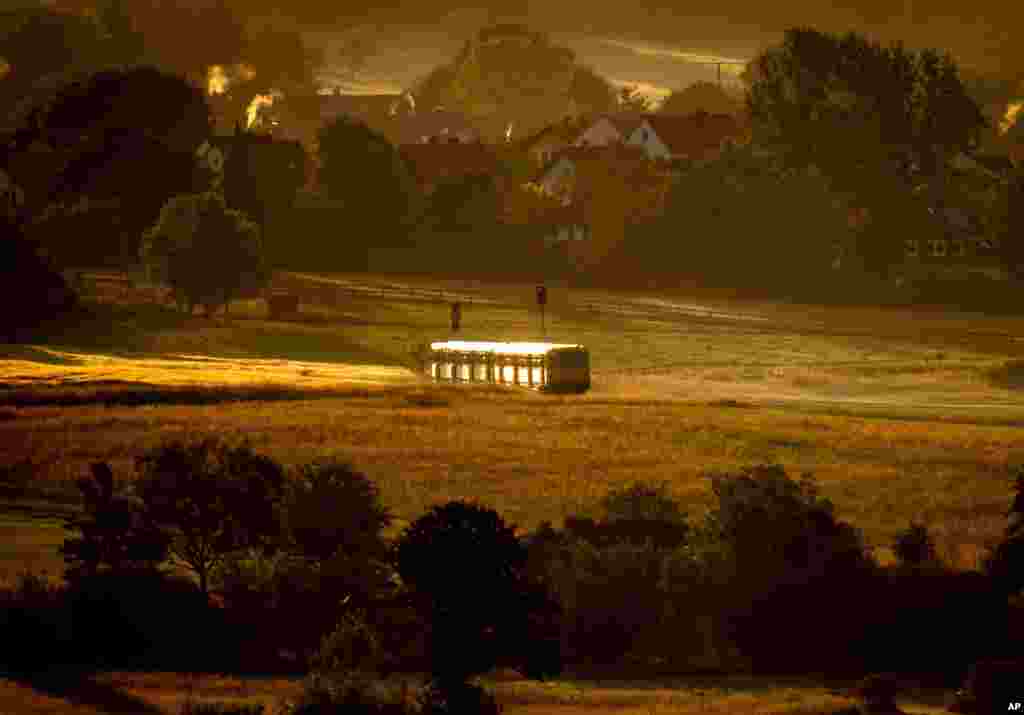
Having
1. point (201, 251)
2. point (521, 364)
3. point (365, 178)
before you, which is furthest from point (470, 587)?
point (365, 178)

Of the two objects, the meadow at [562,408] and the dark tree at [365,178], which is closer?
the meadow at [562,408]

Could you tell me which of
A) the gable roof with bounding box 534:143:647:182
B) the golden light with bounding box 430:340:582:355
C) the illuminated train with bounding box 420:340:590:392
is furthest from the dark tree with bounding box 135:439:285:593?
the gable roof with bounding box 534:143:647:182

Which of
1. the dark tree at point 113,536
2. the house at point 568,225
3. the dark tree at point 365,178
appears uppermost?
the dark tree at point 365,178

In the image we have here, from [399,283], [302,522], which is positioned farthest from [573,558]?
[399,283]

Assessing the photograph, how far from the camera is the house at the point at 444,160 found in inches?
7111

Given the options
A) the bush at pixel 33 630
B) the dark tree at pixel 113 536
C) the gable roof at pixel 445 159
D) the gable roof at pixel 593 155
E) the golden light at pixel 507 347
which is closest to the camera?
the bush at pixel 33 630

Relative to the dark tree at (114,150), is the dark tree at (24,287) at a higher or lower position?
lower

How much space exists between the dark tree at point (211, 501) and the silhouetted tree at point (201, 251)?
3014 inches

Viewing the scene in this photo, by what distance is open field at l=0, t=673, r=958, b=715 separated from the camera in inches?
1330

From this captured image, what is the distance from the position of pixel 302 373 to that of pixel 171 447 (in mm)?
50748

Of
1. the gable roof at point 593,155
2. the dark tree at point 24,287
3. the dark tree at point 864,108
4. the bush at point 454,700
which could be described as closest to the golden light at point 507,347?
the dark tree at point 24,287

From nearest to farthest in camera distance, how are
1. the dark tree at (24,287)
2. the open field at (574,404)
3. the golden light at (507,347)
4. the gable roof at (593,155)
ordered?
the open field at (574,404) < the golden light at (507,347) < the dark tree at (24,287) < the gable roof at (593,155)

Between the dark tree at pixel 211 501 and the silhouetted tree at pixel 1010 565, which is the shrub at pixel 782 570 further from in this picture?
the dark tree at pixel 211 501

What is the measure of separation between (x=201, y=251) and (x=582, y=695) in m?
90.3
